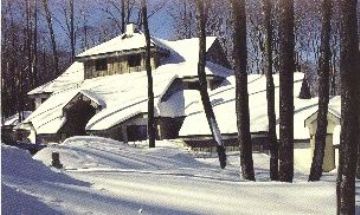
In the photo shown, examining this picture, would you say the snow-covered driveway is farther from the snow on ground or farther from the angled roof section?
the angled roof section

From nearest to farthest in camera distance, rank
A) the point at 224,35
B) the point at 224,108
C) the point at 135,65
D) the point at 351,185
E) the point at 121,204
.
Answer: the point at 121,204 < the point at 351,185 < the point at 224,108 < the point at 135,65 < the point at 224,35

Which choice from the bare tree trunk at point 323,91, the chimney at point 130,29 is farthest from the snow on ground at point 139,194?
the chimney at point 130,29

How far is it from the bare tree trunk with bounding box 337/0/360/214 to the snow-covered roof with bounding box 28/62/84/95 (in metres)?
32.5

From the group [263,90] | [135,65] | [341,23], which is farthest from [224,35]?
[341,23]

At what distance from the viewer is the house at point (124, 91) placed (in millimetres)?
30344

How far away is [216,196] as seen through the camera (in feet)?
24.5

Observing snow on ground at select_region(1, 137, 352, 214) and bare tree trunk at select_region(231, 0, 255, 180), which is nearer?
A: snow on ground at select_region(1, 137, 352, 214)

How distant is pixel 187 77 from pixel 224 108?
13.8 ft

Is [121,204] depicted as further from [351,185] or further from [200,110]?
[200,110]

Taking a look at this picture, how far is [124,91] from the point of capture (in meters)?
33.7

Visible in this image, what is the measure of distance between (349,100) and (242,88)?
13.5 feet

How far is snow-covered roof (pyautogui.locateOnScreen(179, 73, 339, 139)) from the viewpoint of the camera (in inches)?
1033

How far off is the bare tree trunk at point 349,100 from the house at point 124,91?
2262 centimetres

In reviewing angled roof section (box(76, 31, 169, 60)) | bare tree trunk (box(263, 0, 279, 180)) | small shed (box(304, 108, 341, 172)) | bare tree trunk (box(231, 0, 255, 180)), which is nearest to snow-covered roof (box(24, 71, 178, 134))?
angled roof section (box(76, 31, 169, 60))
